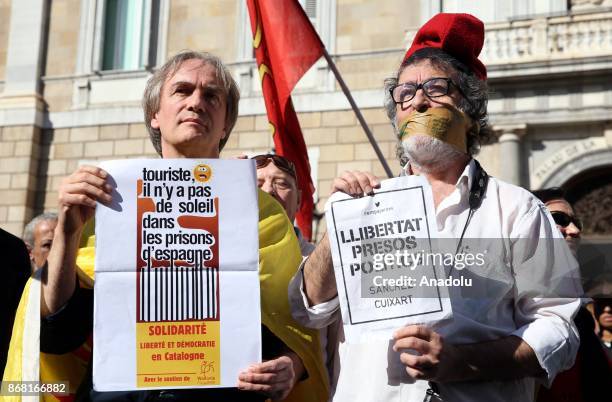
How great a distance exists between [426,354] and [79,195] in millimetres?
1019

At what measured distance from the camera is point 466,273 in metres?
2.38

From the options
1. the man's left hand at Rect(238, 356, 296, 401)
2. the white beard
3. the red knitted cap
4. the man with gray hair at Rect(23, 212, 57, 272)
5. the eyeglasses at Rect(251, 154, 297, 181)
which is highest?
the man with gray hair at Rect(23, 212, 57, 272)

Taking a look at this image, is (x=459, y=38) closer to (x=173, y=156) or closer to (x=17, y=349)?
(x=173, y=156)

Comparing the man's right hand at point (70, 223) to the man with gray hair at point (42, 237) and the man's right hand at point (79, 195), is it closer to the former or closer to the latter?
the man's right hand at point (79, 195)

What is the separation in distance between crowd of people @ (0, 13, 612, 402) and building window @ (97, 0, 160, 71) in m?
11.3

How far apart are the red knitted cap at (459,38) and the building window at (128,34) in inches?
453

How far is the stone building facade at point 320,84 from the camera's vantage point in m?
11.9

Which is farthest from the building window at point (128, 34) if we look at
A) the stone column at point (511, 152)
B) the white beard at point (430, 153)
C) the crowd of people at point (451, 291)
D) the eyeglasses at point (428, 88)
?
the white beard at point (430, 153)

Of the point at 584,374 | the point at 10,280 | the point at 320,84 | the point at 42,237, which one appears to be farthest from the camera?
the point at 320,84

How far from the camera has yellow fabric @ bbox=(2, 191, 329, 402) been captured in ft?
8.68

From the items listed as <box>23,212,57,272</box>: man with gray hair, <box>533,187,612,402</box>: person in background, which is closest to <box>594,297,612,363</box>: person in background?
<box>533,187,612,402</box>: person in background

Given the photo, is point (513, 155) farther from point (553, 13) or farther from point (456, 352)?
point (456, 352)

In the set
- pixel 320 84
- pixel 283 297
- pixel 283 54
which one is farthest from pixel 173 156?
pixel 320 84

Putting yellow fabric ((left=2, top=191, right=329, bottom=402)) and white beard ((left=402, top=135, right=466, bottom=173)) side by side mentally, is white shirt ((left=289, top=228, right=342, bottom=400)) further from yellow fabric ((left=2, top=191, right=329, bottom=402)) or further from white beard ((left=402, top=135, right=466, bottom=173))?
white beard ((left=402, top=135, right=466, bottom=173))
